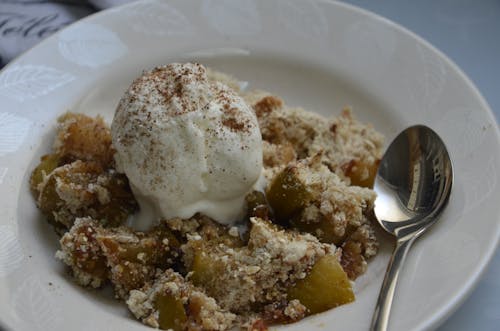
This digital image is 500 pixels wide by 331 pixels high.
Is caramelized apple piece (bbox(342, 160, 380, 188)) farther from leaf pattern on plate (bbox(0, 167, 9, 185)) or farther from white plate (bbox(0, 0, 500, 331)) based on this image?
leaf pattern on plate (bbox(0, 167, 9, 185))

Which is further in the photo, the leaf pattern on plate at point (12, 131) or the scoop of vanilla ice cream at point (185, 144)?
the leaf pattern on plate at point (12, 131)

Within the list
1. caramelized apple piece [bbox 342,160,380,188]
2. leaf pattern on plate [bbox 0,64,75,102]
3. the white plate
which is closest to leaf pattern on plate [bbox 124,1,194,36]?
the white plate

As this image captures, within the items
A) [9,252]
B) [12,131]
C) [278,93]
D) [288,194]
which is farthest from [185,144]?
[278,93]

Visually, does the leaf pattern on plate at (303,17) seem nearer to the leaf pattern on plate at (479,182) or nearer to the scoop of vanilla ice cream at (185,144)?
the scoop of vanilla ice cream at (185,144)

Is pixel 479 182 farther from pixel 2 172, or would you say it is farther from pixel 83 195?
pixel 2 172

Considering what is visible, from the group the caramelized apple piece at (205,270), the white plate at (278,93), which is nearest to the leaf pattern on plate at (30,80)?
the white plate at (278,93)

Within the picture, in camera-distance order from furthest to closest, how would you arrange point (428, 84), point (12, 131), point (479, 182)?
point (428, 84), point (12, 131), point (479, 182)
